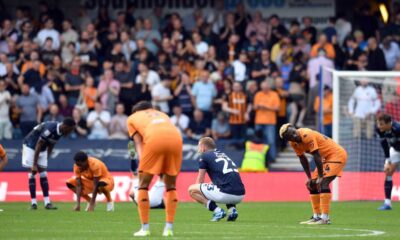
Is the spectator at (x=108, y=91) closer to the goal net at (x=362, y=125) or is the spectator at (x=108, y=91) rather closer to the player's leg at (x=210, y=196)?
the goal net at (x=362, y=125)

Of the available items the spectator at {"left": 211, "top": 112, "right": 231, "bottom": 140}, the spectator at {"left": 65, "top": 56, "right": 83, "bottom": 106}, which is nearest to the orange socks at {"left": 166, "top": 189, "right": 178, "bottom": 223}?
Result: the spectator at {"left": 211, "top": 112, "right": 231, "bottom": 140}

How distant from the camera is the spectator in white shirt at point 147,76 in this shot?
31.9 metres

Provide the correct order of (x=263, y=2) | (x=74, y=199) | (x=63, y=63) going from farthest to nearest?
(x=263, y=2) → (x=63, y=63) → (x=74, y=199)

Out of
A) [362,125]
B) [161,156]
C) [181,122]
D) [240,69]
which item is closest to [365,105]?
[362,125]

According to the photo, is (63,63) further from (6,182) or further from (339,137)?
(339,137)

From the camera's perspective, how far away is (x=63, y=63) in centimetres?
3341

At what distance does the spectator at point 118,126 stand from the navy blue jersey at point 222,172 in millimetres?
11759

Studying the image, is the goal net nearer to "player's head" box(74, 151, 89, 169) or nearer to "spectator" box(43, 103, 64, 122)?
"spectator" box(43, 103, 64, 122)

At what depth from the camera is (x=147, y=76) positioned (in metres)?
32.0

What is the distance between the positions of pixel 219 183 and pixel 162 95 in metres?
12.0

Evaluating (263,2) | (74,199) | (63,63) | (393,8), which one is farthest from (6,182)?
(393,8)

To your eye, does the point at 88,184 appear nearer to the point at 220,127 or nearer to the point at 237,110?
the point at 237,110

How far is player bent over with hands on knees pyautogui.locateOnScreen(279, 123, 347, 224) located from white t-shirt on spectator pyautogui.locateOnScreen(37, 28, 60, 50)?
612 inches

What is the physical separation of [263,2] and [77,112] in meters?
7.72
